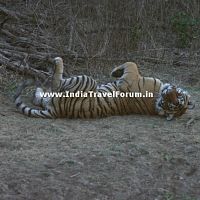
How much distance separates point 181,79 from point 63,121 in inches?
108

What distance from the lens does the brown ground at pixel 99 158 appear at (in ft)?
15.1

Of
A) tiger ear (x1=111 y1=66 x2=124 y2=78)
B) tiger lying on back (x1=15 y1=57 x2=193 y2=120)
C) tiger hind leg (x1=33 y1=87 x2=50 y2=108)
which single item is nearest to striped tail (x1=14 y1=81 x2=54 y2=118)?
tiger lying on back (x1=15 y1=57 x2=193 y2=120)

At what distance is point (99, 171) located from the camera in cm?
491

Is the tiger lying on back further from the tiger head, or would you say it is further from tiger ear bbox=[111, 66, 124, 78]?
tiger ear bbox=[111, 66, 124, 78]

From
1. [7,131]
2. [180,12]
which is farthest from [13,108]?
[180,12]

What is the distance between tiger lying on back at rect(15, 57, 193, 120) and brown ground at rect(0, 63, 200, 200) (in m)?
0.11

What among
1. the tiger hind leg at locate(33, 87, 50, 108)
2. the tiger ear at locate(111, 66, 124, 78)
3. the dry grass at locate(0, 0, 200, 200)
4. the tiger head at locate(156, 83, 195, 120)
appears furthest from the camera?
the tiger ear at locate(111, 66, 124, 78)

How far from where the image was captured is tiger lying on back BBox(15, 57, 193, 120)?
20.7 feet

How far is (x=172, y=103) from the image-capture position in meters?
6.39

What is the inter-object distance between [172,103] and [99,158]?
5.17 ft

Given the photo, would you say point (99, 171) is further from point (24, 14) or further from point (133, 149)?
point (24, 14)

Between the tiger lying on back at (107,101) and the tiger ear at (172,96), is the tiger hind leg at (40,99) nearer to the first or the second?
the tiger lying on back at (107,101)

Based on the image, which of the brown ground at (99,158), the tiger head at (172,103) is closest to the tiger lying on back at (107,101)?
the tiger head at (172,103)

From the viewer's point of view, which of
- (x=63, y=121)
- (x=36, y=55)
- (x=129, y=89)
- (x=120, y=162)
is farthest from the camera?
(x=36, y=55)
